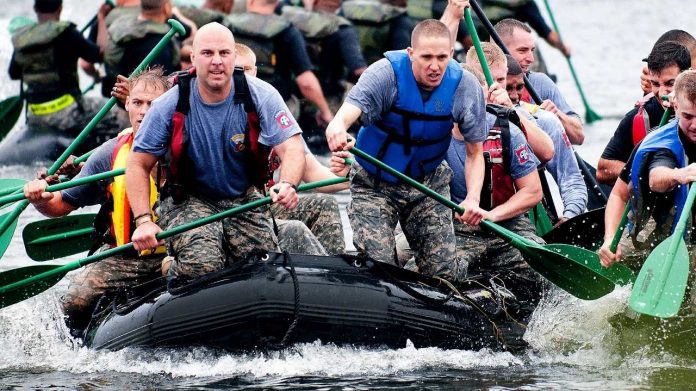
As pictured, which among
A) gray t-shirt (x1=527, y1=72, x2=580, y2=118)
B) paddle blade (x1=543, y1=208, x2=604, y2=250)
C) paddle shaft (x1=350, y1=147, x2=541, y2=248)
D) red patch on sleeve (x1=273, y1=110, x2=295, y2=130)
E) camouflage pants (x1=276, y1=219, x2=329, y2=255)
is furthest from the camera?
gray t-shirt (x1=527, y1=72, x2=580, y2=118)

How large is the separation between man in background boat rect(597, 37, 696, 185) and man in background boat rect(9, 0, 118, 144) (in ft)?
Result: 23.1

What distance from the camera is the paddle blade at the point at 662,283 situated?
7.16 metres

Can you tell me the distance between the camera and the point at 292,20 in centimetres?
1627

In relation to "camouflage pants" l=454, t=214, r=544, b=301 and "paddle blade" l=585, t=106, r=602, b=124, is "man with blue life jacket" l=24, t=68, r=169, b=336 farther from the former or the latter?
"paddle blade" l=585, t=106, r=602, b=124

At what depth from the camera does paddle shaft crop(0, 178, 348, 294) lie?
24.8 ft

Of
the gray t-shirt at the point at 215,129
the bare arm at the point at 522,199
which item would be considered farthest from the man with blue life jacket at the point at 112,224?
the bare arm at the point at 522,199

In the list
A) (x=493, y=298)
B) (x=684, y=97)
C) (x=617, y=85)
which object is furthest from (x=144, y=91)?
(x=617, y=85)

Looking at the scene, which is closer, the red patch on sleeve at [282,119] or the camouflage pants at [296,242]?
the red patch on sleeve at [282,119]

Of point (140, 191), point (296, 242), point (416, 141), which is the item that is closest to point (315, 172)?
point (296, 242)

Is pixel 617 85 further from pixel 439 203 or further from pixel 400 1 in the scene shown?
pixel 439 203

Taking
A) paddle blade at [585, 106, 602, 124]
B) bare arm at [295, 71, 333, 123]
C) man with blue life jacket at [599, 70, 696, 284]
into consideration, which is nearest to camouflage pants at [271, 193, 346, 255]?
man with blue life jacket at [599, 70, 696, 284]

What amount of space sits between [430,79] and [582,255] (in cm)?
116

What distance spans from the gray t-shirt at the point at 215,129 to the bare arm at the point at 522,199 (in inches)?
49.4

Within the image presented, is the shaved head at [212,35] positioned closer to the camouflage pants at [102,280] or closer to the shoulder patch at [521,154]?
the camouflage pants at [102,280]
